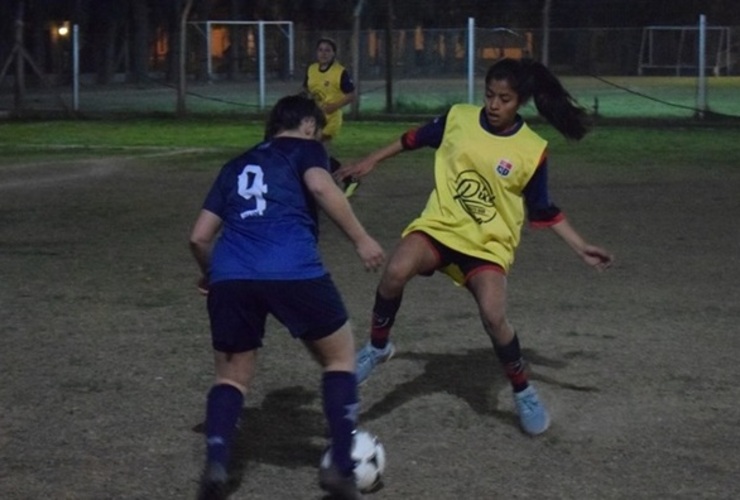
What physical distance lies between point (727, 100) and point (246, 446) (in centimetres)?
2944

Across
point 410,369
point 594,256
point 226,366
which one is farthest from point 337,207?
point 410,369

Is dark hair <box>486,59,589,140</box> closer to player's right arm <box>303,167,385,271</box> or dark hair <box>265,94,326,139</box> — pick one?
dark hair <box>265,94,326,139</box>

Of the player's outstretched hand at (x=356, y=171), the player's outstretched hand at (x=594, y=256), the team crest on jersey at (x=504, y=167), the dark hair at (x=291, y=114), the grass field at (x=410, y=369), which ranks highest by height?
the dark hair at (x=291, y=114)

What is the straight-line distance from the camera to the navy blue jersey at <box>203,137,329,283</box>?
213 inches

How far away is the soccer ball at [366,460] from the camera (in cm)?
559

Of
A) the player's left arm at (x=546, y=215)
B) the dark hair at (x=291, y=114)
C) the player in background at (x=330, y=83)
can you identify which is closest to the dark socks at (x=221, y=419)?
the dark hair at (x=291, y=114)

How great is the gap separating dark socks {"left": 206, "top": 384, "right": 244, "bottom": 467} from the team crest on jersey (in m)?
1.76

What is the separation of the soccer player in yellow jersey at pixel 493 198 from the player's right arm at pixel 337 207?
1.20 metres

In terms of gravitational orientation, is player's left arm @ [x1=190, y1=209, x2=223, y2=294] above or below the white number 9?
below

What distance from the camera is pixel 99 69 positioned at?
53781 mm

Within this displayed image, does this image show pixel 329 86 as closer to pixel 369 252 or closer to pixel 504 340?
pixel 504 340

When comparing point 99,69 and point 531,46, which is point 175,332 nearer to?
point 531,46

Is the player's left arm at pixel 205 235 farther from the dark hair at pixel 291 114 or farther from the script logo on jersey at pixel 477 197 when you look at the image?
the script logo on jersey at pixel 477 197

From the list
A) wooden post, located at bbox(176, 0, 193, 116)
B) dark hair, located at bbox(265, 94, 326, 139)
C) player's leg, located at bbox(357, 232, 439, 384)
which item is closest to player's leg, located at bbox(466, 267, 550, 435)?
player's leg, located at bbox(357, 232, 439, 384)
